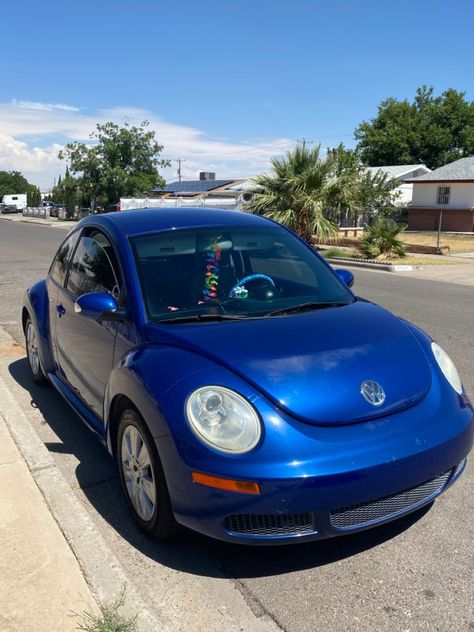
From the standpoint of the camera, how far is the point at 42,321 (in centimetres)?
480

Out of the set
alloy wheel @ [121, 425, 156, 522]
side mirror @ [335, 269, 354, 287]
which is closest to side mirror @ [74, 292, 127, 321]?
alloy wheel @ [121, 425, 156, 522]

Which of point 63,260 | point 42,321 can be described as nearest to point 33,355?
point 42,321

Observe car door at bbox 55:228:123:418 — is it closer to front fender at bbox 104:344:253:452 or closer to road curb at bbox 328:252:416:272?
front fender at bbox 104:344:253:452

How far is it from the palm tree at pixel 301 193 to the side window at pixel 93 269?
48.6 ft

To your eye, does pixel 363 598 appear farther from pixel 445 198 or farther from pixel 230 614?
pixel 445 198

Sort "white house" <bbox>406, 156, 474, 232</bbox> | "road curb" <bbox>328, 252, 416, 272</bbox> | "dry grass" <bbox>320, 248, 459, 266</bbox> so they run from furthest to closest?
"white house" <bbox>406, 156, 474, 232</bbox> < "dry grass" <bbox>320, 248, 459, 266</bbox> < "road curb" <bbox>328, 252, 416, 272</bbox>

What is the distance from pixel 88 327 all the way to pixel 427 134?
181 ft

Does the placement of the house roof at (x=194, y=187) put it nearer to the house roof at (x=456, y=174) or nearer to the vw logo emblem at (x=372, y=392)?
the house roof at (x=456, y=174)

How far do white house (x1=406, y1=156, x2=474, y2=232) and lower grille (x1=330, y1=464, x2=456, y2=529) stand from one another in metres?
34.4

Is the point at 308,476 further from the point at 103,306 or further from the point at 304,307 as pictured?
the point at 103,306

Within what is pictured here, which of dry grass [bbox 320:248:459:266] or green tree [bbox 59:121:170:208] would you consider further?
green tree [bbox 59:121:170:208]

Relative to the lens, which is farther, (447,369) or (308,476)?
(447,369)

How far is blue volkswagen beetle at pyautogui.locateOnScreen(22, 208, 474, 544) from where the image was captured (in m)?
2.41

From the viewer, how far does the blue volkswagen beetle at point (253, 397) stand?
241 centimetres
